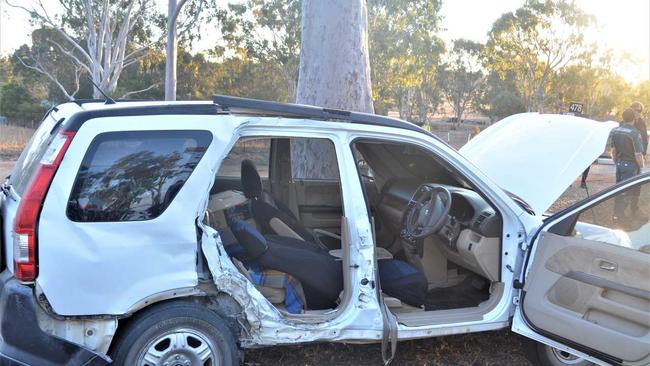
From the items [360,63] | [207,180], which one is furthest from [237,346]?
[360,63]

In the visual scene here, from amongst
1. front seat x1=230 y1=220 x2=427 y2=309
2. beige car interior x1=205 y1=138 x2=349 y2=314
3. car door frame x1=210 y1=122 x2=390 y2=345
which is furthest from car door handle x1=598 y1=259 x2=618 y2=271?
beige car interior x1=205 y1=138 x2=349 y2=314

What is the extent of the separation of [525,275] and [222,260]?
196 centimetres

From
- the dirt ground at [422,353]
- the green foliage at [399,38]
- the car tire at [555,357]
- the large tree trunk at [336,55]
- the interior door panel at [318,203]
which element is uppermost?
the green foliage at [399,38]

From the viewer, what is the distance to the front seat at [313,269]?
359 cm

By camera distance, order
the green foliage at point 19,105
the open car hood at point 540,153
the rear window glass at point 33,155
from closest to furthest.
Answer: the rear window glass at point 33,155, the open car hood at point 540,153, the green foliage at point 19,105

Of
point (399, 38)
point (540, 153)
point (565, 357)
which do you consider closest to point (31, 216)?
point (540, 153)

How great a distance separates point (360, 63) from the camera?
7.39m

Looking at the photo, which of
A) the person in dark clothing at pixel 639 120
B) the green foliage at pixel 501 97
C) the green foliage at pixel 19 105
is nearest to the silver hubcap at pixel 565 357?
the person in dark clothing at pixel 639 120

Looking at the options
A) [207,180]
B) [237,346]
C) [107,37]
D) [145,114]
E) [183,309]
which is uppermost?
[107,37]

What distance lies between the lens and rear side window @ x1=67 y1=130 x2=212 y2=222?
9.42ft

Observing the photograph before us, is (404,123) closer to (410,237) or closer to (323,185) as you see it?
(410,237)

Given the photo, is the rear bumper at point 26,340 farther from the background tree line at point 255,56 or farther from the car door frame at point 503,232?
the background tree line at point 255,56

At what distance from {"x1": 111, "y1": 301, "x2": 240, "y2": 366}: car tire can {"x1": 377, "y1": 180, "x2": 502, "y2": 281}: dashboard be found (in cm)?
180

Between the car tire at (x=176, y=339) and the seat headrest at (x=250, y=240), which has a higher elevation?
the seat headrest at (x=250, y=240)
